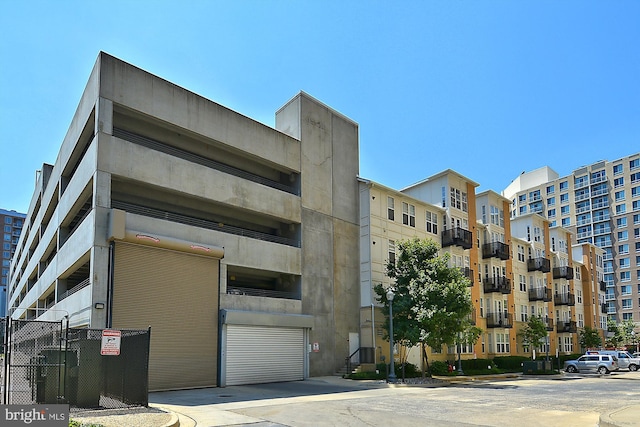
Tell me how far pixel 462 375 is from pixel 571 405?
1948 centimetres

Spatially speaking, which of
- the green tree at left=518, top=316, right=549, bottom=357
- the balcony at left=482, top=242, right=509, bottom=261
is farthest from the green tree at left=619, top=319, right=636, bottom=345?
the balcony at left=482, top=242, right=509, bottom=261

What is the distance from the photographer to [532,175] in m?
126

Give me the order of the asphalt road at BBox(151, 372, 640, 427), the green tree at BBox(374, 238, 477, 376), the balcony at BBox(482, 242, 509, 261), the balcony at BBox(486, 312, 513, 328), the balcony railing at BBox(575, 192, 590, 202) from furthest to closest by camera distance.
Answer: the balcony railing at BBox(575, 192, 590, 202), the balcony at BBox(482, 242, 509, 261), the balcony at BBox(486, 312, 513, 328), the green tree at BBox(374, 238, 477, 376), the asphalt road at BBox(151, 372, 640, 427)

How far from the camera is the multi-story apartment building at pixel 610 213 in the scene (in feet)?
349

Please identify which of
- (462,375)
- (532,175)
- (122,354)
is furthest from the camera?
(532,175)

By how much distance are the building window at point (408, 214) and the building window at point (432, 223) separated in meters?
2.17

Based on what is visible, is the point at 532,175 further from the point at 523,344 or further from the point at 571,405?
the point at 571,405

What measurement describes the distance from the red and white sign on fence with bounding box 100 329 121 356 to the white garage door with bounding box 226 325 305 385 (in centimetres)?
1260

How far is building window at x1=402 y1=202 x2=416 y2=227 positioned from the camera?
42094 millimetres

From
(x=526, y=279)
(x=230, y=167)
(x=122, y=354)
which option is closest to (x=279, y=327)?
(x=230, y=167)

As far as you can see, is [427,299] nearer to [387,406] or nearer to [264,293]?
[264,293]

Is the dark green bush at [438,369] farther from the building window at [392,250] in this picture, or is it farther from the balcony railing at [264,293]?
the balcony railing at [264,293]

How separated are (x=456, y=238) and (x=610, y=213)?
8015 centimetres

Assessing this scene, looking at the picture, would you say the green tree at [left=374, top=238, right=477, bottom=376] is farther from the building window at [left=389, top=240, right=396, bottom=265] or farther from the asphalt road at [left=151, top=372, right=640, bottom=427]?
the asphalt road at [left=151, top=372, right=640, bottom=427]
